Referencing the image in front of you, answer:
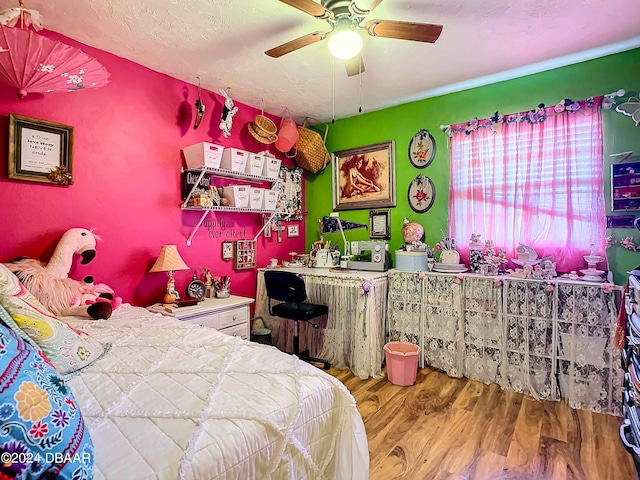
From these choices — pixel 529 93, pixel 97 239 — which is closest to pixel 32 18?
pixel 97 239

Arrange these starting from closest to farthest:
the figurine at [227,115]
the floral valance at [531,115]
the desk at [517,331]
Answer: the desk at [517,331] < the floral valance at [531,115] < the figurine at [227,115]

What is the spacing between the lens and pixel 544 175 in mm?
2662

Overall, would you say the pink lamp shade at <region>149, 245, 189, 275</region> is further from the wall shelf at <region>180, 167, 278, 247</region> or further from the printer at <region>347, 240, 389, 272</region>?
the printer at <region>347, 240, 389, 272</region>

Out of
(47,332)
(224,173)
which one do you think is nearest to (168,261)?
(224,173)

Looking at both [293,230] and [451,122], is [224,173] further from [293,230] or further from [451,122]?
[451,122]

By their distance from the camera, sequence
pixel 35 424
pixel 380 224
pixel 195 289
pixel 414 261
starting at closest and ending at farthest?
1. pixel 35 424
2. pixel 195 289
3. pixel 414 261
4. pixel 380 224

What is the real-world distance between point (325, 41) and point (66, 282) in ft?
7.48

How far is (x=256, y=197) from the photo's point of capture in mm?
3156

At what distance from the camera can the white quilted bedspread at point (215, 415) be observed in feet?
2.78

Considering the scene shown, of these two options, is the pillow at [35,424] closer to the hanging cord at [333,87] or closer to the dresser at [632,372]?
the dresser at [632,372]

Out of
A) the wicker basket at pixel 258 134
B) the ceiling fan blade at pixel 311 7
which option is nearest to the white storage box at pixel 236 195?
the wicker basket at pixel 258 134

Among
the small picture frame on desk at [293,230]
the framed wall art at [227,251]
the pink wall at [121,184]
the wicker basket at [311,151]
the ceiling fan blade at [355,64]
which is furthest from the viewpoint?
the small picture frame on desk at [293,230]

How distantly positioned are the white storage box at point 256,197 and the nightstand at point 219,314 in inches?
35.3

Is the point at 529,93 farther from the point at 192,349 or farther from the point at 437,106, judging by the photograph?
the point at 192,349
